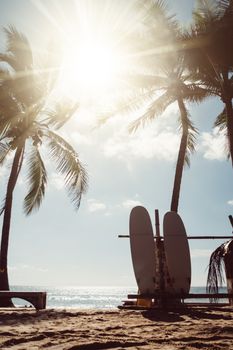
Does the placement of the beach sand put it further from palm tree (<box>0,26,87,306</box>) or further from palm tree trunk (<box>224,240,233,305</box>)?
palm tree (<box>0,26,87,306</box>)

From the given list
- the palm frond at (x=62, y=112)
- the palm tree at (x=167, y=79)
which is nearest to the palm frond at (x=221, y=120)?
the palm tree at (x=167, y=79)

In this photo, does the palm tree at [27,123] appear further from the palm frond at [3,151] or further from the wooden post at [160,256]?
the wooden post at [160,256]

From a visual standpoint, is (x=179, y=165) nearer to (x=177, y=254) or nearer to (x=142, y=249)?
(x=177, y=254)

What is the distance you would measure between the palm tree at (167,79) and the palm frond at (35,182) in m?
4.39

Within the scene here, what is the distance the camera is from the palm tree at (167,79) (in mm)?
10781

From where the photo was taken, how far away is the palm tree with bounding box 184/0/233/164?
9555mm

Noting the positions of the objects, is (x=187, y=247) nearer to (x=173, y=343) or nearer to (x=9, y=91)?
(x=173, y=343)

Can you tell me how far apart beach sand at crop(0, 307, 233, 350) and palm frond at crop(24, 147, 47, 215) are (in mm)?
8736

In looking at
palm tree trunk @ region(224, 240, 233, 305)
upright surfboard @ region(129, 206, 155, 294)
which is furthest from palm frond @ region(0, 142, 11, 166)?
palm tree trunk @ region(224, 240, 233, 305)

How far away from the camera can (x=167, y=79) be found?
12.1 meters

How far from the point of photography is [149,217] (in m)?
7.27

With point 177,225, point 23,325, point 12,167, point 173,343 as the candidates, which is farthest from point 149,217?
point 12,167

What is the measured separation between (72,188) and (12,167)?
9.16ft

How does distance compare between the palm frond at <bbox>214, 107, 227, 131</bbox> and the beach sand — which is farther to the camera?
the palm frond at <bbox>214, 107, 227, 131</bbox>
